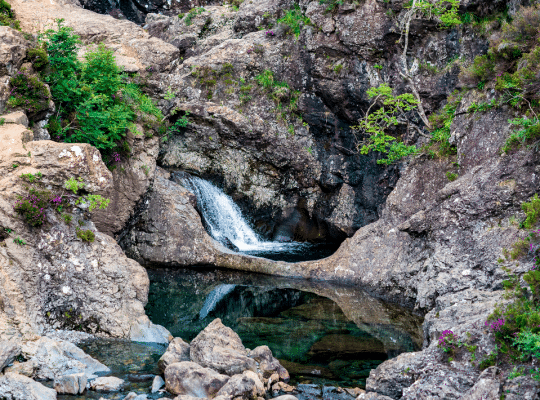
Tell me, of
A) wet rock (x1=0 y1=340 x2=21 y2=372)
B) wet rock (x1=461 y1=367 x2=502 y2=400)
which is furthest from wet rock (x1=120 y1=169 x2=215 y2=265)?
wet rock (x1=461 y1=367 x2=502 y2=400)

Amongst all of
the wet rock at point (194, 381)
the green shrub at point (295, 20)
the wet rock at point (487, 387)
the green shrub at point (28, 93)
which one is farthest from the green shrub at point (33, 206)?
the green shrub at point (295, 20)

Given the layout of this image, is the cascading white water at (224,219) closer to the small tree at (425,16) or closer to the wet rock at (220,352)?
the small tree at (425,16)

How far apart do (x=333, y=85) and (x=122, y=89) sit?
414 inches

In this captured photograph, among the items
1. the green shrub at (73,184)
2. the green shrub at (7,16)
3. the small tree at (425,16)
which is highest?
the small tree at (425,16)

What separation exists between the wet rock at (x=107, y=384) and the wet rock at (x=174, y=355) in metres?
0.93

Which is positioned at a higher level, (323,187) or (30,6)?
(30,6)

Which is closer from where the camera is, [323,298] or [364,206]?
[323,298]

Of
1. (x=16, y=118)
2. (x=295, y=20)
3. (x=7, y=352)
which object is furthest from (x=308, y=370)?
(x=295, y=20)

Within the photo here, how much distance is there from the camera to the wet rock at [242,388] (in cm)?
829

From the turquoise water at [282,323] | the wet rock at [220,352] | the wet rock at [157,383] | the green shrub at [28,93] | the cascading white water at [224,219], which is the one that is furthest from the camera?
the cascading white water at [224,219]

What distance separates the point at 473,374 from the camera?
736 cm

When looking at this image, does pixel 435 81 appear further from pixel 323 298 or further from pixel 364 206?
pixel 323 298

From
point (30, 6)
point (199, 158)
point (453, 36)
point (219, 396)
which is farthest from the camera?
point (199, 158)

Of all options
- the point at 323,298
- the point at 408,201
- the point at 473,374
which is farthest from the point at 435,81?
the point at 473,374
